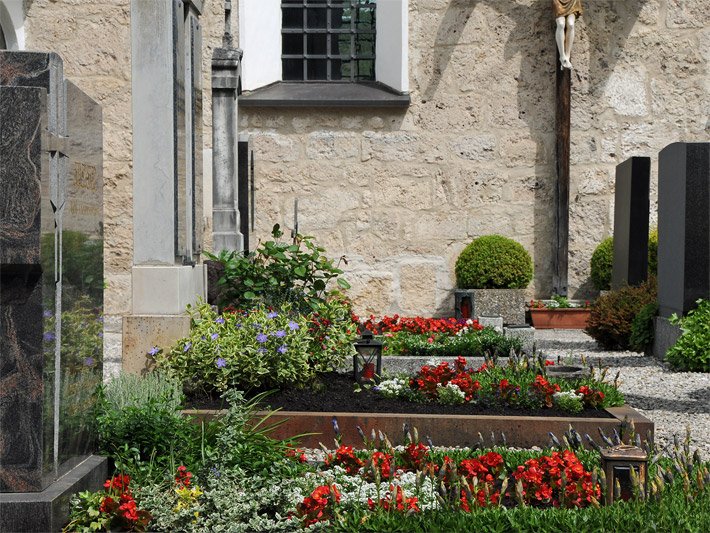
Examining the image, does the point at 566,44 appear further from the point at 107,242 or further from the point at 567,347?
the point at 107,242

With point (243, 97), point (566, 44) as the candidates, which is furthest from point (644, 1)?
point (243, 97)

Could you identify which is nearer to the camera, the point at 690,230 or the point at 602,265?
the point at 690,230

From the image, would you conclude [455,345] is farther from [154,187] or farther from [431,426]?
[154,187]

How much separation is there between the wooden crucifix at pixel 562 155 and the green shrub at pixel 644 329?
4.01 metres

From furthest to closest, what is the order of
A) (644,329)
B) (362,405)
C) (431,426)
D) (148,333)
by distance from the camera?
(644,329), (148,333), (362,405), (431,426)

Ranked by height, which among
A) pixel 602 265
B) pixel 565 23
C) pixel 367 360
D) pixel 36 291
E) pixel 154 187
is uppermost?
pixel 565 23

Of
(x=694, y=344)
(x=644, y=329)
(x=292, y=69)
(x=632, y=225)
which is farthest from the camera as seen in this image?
(x=292, y=69)

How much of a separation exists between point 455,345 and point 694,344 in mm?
2114

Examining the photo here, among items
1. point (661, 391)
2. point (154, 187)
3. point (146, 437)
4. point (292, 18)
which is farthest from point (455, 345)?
point (292, 18)

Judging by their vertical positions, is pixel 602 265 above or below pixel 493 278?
above

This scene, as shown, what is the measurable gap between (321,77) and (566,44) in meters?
3.71

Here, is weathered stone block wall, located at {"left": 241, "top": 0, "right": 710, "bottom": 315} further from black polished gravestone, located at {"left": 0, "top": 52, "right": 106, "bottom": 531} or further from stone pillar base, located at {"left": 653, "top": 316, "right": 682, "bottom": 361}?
black polished gravestone, located at {"left": 0, "top": 52, "right": 106, "bottom": 531}

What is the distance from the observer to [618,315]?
11.6 m

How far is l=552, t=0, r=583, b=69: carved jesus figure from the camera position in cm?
1479
